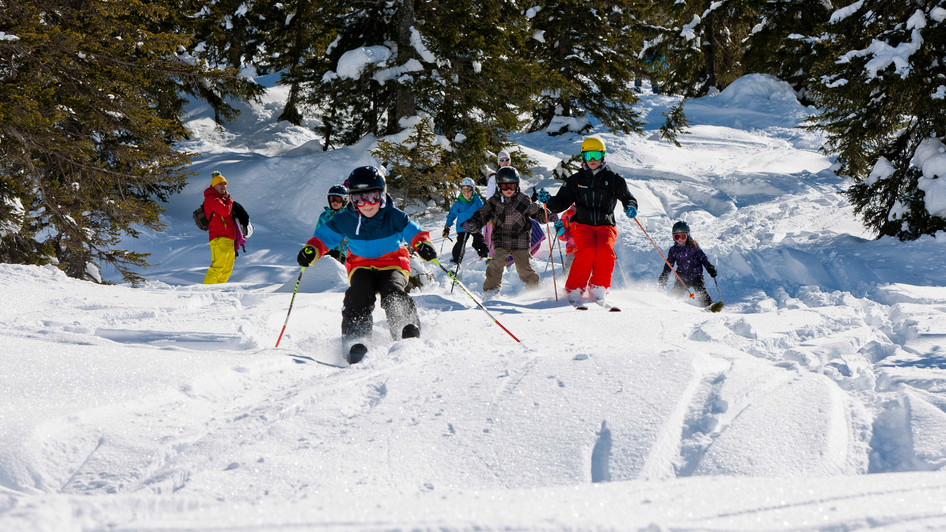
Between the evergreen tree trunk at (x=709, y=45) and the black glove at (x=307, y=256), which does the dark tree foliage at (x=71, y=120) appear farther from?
the evergreen tree trunk at (x=709, y=45)

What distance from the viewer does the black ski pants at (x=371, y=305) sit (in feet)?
14.9

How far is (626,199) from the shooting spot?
6.69 meters

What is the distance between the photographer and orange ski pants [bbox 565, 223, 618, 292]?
259 inches

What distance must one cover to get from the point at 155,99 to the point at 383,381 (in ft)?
46.4

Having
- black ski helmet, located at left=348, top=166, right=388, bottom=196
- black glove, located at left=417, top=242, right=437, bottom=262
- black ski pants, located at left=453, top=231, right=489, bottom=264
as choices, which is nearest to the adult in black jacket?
black ski pants, located at left=453, top=231, right=489, bottom=264

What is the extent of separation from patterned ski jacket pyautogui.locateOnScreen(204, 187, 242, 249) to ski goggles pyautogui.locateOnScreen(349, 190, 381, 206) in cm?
476

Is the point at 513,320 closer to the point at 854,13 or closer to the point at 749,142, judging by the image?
the point at 854,13

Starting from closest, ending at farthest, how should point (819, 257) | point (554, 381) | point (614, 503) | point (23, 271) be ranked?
point (614, 503)
point (554, 381)
point (23, 271)
point (819, 257)

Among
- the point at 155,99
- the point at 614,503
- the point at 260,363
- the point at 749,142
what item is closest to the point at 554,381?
the point at 614,503

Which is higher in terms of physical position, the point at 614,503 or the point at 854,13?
the point at 854,13

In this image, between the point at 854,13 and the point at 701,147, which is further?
the point at 701,147

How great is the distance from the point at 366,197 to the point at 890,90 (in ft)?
28.0

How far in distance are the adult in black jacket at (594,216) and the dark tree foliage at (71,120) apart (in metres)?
6.46

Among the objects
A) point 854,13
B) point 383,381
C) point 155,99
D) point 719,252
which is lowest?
point 719,252
